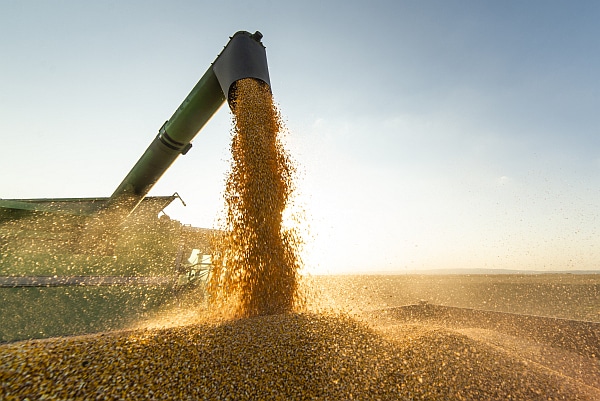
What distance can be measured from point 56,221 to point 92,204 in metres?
0.69

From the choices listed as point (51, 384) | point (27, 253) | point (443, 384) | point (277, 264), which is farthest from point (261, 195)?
point (27, 253)

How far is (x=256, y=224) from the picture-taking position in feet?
10.1

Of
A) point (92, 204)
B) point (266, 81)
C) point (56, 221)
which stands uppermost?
point (266, 81)

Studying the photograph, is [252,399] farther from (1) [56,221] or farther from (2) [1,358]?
(1) [56,221]

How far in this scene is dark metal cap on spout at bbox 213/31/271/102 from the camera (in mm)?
3326

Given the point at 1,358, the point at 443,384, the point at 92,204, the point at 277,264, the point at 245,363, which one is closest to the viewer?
the point at 1,358

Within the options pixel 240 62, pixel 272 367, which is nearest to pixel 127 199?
pixel 240 62

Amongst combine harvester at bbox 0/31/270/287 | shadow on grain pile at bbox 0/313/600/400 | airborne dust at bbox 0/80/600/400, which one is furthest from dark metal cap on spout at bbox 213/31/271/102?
shadow on grain pile at bbox 0/313/600/400

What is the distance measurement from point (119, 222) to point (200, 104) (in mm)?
3079

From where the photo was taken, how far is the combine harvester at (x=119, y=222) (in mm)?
3578

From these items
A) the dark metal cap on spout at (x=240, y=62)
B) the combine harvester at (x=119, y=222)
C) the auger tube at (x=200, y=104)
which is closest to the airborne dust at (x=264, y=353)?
the dark metal cap on spout at (x=240, y=62)

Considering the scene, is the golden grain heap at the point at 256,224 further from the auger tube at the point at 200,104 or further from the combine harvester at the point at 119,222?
the combine harvester at the point at 119,222

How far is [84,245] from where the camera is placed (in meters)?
4.68

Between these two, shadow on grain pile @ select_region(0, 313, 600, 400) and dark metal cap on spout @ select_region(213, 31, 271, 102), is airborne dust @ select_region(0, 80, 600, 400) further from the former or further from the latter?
dark metal cap on spout @ select_region(213, 31, 271, 102)
